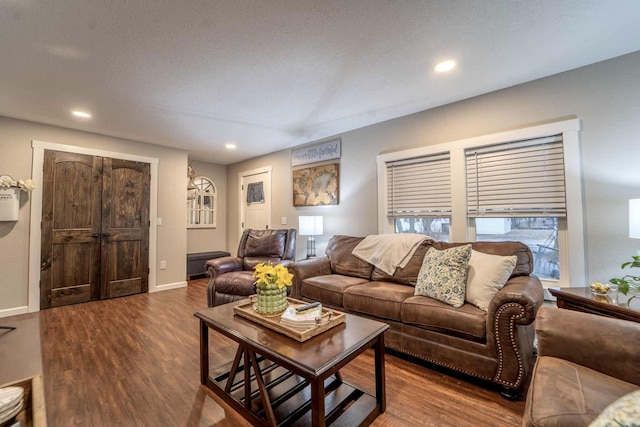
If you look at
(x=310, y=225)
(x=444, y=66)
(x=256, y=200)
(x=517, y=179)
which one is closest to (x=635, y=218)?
(x=517, y=179)

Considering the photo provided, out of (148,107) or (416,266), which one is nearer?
(416,266)

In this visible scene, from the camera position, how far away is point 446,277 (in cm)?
212

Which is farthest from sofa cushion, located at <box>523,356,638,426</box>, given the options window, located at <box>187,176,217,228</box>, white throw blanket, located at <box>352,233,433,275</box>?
window, located at <box>187,176,217,228</box>

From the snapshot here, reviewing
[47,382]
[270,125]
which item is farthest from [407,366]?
[270,125]

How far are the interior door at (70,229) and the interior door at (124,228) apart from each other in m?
0.09

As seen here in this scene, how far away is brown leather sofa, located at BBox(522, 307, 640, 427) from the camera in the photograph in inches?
36.2

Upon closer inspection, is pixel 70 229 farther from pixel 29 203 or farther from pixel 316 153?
pixel 316 153

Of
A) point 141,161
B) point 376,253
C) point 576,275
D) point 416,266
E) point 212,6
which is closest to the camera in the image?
point 212,6

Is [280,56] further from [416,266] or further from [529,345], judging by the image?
[529,345]

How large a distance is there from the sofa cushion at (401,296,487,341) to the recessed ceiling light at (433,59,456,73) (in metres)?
1.87

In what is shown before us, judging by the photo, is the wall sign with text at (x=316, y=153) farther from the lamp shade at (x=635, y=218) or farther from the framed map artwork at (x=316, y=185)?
the lamp shade at (x=635, y=218)

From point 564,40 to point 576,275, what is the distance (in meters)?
1.79

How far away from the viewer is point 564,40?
190cm

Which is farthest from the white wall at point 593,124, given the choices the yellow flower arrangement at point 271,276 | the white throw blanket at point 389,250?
the yellow flower arrangement at point 271,276
